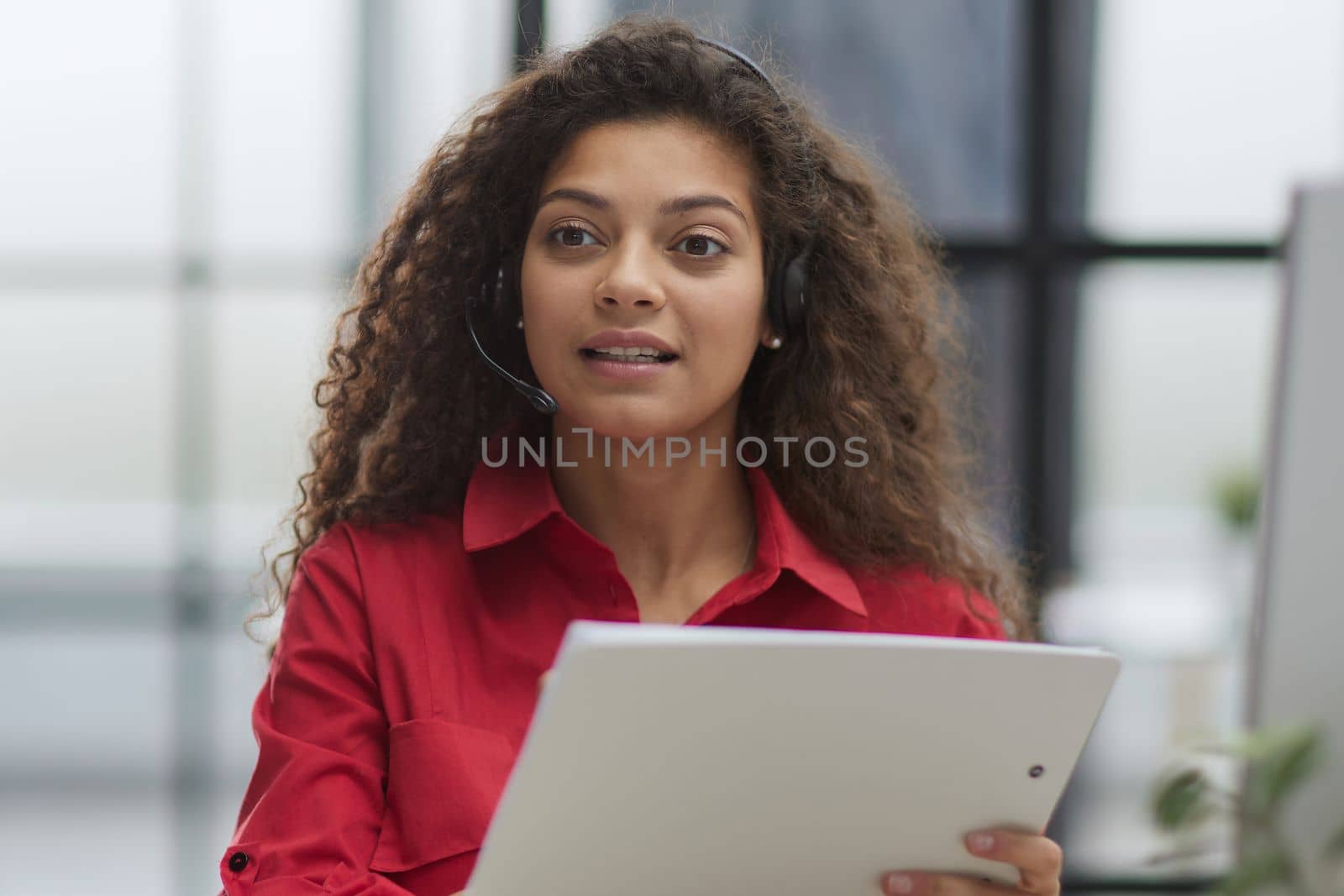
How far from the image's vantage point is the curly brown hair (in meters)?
1.45

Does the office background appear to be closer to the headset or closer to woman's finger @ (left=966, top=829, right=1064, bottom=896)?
the headset

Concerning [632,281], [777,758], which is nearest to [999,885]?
[777,758]

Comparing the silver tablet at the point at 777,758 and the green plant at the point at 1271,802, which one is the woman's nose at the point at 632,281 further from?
the green plant at the point at 1271,802

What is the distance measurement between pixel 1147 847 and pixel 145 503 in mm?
2595

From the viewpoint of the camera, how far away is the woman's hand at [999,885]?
1.07m

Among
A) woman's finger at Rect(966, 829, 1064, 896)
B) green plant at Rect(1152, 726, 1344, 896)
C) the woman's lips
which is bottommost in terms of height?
green plant at Rect(1152, 726, 1344, 896)

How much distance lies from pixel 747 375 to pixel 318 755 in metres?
0.72

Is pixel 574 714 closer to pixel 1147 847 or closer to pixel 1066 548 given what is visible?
pixel 1066 548

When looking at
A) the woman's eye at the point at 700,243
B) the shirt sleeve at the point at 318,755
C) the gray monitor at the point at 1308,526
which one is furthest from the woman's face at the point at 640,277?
the gray monitor at the point at 1308,526

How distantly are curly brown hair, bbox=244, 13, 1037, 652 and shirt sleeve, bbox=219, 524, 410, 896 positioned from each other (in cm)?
13

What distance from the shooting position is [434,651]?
4.50 ft

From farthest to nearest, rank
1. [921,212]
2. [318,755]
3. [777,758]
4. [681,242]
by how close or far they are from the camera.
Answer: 1. [921,212]
2. [681,242]
3. [318,755]
4. [777,758]

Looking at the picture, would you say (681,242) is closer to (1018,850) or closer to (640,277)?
(640,277)

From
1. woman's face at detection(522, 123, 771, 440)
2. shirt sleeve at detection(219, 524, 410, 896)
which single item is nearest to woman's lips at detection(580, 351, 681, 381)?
woman's face at detection(522, 123, 771, 440)
